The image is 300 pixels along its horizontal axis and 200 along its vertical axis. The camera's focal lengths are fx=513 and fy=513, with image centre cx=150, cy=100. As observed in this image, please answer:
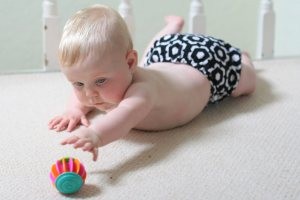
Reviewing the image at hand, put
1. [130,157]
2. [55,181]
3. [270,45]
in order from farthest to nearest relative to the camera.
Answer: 1. [270,45]
2. [130,157]
3. [55,181]

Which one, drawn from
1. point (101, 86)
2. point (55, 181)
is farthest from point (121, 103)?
point (55, 181)

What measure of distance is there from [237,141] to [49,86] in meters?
0.52

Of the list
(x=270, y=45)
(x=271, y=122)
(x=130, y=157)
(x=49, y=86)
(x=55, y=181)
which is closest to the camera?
(x=55, y=181)

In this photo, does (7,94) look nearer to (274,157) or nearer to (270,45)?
(274,157)

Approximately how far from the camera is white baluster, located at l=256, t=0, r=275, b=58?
1.48 metres

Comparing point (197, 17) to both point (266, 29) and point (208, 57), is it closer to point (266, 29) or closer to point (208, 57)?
point (266, 29)

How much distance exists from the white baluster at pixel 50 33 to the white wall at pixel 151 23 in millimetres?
127

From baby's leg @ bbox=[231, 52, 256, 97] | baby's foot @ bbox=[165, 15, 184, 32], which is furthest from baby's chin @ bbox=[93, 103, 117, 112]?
baby's foot @ bbox=[165, 15, 184, 32]

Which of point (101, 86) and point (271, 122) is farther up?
point (101, 86)

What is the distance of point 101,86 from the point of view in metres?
0.86

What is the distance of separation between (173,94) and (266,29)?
0.63 meters

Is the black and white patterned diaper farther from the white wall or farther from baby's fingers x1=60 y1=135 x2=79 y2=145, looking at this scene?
the white wall

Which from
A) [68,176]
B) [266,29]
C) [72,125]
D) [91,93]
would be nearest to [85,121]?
[72,125]

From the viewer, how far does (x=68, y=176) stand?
72cm
